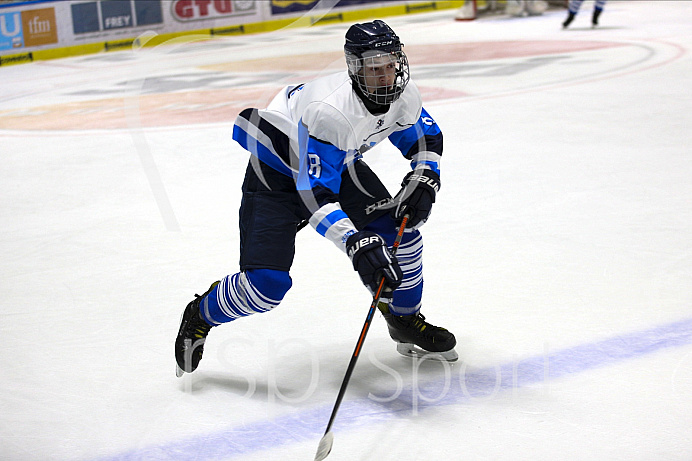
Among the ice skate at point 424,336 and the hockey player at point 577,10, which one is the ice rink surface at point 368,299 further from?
the hockey player at point 577,10

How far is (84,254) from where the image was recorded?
354 centimetres

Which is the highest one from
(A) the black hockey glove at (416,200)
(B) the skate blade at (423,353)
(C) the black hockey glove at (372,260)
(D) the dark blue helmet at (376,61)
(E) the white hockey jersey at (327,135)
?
(D) the dark blue helmet at (376,61)

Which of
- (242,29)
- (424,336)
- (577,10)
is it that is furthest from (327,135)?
(242,29)

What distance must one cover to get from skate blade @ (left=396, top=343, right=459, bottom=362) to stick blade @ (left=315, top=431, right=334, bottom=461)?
25.8 inches

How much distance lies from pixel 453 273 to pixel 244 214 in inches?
43.9

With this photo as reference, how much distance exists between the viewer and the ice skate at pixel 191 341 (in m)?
2.32

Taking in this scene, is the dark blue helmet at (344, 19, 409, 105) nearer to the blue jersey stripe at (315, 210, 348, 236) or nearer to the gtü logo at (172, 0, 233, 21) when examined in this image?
the blue jersey stripe at (315, 210, 348, 236)

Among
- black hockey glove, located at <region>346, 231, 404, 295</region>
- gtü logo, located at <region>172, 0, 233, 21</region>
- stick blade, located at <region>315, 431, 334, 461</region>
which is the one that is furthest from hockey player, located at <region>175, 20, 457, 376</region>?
gtü logo, located at <region>172, 0, 233, 21</region>

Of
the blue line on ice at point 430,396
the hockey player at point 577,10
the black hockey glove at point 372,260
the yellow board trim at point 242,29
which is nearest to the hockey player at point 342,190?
the black hockey glove at point 372,260

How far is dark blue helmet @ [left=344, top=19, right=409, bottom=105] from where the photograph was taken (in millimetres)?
2061

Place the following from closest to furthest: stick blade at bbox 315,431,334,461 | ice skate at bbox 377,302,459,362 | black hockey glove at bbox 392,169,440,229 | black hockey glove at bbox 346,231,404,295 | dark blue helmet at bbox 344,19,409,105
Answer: stick blade at bbox 315,431,334,461 < black hockey glove at bbox 346,231,404,295 < dark blue helmet at bbox 344,19,409,105 < black hockey glove at bbox 392,169,440,229 < ice skate at bbox 377,302,459,362

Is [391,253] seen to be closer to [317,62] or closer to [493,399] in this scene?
[493,399]

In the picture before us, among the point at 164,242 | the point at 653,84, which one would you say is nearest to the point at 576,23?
the point at 653,84

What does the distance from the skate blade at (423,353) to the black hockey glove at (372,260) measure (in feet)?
1.69
